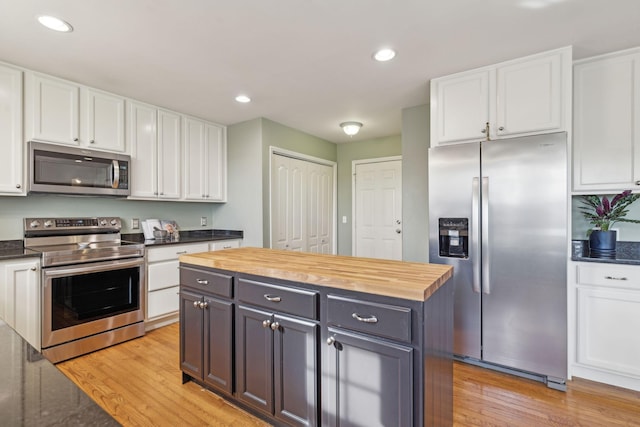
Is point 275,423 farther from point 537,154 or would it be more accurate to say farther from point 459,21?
point 459,21

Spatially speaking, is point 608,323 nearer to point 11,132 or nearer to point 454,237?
point 454,237

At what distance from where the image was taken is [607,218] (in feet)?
7.84

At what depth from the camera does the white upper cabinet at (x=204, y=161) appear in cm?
382

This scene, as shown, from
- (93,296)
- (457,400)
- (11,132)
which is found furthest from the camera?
(93,296)

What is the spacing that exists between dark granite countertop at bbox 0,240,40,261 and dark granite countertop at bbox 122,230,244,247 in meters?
0.85

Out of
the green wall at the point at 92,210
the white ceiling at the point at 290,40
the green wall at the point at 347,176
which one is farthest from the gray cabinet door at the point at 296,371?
the green wall at the point at 347,176

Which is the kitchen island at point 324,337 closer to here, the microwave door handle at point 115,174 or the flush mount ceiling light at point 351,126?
the microwave door handle at point 115,174

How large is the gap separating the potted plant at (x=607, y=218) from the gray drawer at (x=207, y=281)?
2.74 m

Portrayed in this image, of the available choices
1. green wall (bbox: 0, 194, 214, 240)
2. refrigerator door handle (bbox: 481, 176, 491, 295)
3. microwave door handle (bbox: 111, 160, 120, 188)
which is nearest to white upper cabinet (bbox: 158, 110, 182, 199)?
green wall (bbox: 0, 194, 214, 240)

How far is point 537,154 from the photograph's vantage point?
2.23m

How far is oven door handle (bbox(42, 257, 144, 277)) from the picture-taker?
2.49 m

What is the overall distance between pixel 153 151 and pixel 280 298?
2.74m

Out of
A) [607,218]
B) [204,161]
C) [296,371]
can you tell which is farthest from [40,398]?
[204,161]

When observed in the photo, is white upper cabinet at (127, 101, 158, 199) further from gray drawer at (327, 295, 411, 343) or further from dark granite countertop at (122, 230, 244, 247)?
gray drawer at (327, 295, 411, 343)
